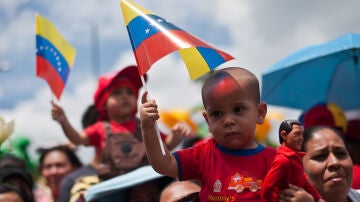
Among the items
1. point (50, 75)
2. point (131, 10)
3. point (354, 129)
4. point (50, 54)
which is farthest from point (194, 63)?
point (354, 129)

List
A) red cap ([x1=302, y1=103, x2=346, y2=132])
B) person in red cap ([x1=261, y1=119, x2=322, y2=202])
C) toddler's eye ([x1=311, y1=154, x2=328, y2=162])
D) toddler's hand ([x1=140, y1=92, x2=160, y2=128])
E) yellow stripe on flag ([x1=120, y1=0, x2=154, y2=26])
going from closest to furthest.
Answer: person in red cap ([x1=261, y1=119, x2=322, y2=202])
toddler's hand ([x1=140, y1=92, x2=160, y2=128])
yellow stripe on flag ([x1=120, y1=0, x2=154, y2=26])
toddler's eye ([x1=311, y1=154, x2=328, y2=162])
red cap ([x1=302, y1=103, x2=346, y2=132])

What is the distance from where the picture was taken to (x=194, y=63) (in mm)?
2133

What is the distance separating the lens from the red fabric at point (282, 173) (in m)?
1.82

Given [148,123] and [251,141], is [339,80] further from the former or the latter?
[148,123]

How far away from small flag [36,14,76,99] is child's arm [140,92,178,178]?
1.68 meters

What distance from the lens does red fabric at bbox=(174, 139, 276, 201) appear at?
196 cm

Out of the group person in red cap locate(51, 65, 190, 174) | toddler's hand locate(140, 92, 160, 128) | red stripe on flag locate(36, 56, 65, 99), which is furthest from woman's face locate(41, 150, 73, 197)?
toddler's hand locate(140, 92, 160, 128)

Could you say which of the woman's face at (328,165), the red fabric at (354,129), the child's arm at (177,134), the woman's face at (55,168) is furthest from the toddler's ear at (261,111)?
the woman's face at (55,168)

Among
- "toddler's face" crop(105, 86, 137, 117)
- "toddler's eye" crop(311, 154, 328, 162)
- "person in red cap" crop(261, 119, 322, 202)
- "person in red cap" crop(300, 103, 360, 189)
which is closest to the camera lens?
"person in red cap" crop(261, 119, 322, 202)

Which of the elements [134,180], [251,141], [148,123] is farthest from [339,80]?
[148,123]

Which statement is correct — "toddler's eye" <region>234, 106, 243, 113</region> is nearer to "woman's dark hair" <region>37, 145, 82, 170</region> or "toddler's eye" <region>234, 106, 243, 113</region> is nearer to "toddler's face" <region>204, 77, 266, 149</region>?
"toddler's face" <region>204, 77, 266, 149</region>

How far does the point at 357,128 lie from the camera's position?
433 centimetres

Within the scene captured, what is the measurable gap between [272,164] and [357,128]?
8.93 feet

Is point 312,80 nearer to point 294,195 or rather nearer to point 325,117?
point 325,117
